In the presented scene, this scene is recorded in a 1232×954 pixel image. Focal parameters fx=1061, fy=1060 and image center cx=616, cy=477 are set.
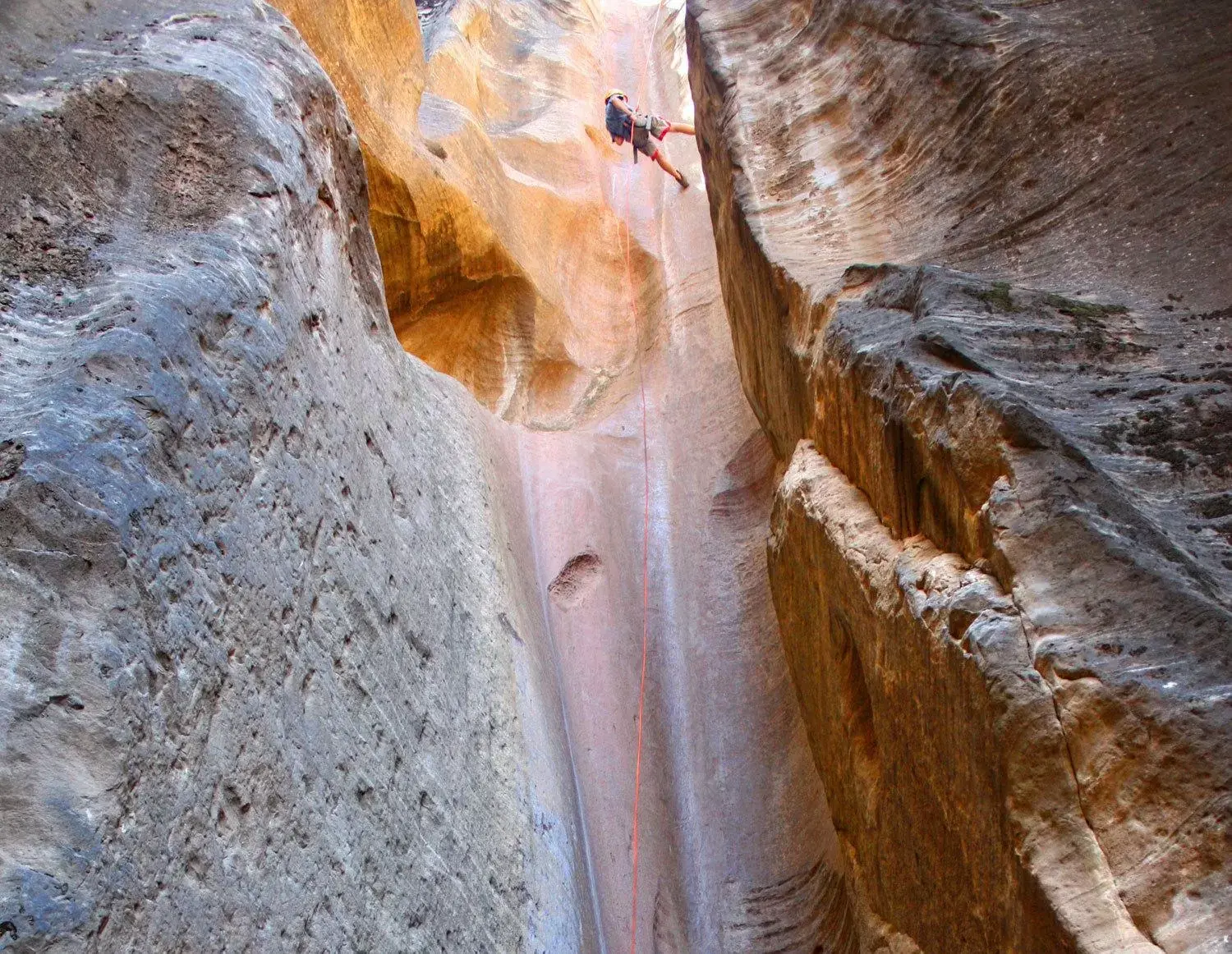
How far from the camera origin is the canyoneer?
9539 mm

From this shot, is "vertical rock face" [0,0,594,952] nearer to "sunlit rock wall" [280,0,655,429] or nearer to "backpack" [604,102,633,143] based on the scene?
"sunlit rock wall" [280,0,655,429]

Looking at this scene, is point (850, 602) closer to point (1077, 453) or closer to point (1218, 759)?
point (1077, 453)

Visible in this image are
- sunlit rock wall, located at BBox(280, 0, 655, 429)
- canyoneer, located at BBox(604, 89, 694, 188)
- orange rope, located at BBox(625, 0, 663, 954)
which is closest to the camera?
orange rope, located at BBox(625, 0, 663, 954)

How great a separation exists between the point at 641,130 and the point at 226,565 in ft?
25.7

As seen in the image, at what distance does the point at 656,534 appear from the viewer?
6.23 metres

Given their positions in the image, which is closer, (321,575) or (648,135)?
(321,575)

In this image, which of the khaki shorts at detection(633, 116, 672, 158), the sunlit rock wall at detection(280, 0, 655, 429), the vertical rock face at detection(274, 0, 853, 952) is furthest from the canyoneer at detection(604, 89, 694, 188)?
the sunlit rock wall at detection(280, 0, 655, 429)

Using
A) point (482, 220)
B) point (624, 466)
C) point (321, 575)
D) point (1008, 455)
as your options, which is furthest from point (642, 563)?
point (1008, 455)

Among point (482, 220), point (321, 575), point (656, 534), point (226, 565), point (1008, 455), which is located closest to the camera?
point (226, 565)

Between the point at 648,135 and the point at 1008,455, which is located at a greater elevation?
the point at 648,135

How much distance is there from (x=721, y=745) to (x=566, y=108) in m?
7.70

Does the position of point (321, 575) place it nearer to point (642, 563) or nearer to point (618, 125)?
point (642, 563)

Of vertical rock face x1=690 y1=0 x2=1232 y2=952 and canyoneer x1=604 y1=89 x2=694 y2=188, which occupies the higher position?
canyoneer x1=604 y1=89 x2=694 y2=188

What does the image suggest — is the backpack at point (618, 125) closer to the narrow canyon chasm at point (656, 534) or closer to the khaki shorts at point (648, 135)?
the khaki shorts at point (648, 135)
